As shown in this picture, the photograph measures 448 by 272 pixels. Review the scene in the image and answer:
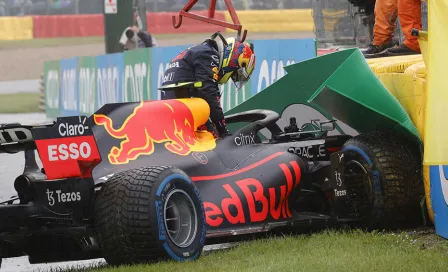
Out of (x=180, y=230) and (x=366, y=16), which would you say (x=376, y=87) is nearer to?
(x=180, y=230)

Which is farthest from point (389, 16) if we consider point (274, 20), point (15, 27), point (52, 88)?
point (15, 27)

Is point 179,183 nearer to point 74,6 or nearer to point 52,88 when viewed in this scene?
point 52,88


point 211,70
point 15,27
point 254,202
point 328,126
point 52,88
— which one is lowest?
point 52,88

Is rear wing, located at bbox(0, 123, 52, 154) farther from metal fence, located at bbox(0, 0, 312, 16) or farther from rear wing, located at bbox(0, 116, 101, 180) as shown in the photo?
metal fence, located at bbox(0, 0, 312, 16)

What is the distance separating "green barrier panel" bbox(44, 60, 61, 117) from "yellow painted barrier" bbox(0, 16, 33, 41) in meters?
21.8

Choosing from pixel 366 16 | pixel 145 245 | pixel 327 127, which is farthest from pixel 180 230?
pixel 366 16

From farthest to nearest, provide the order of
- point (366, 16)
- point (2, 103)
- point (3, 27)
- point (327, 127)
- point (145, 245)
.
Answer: point (3, 27) → point (2, 103) → point (366, 16) → point (327, 127) → point (145, 245)

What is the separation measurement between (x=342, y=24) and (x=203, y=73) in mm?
5415

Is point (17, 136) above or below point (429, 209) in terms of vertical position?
above

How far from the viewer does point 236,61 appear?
30.6 feet

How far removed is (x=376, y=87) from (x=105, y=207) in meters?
2.44

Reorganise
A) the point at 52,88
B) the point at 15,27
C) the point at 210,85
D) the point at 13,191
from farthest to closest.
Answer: the point at 15,27
the point at 52,88
the point at 13,191
the point at 210,85

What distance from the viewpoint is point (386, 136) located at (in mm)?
8539

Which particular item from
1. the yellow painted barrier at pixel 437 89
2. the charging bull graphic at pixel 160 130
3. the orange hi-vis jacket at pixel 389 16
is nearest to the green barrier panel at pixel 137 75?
the orange hi-vis jacket at pixel 389 16
